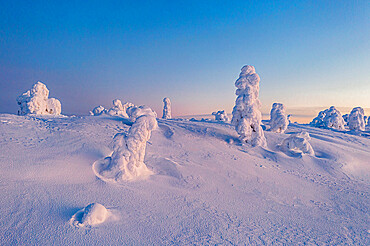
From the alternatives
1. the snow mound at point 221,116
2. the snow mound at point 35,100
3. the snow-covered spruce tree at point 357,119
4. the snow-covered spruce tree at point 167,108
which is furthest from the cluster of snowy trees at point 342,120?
the snow mound at point 35,100

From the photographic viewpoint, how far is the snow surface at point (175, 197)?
3859 mm

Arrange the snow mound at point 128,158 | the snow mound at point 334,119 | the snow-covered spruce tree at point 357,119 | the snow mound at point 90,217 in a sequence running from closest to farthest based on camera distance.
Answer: the snow mound at point 90,217 < the snow mound at point 128,158 < the snow-covered spruce tree at point 357,119 < the snow mound at point 334,119

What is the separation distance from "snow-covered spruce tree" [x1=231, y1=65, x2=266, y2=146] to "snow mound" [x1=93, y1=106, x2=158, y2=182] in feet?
27.9

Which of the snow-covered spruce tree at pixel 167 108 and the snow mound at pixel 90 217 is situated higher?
the snow-covered spruce tree at pixel 167 108

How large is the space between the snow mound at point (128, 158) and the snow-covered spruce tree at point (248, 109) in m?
8.49

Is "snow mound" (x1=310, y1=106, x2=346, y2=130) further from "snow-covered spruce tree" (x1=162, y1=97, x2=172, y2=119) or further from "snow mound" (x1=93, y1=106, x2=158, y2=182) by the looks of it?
"snow mound" (x1=93, y1=106, x2=158, y2=182)

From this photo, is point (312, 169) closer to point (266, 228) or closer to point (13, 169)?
point (266, 228)

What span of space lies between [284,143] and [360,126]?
33.6 meters

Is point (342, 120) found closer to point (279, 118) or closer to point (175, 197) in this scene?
point (279, 118)

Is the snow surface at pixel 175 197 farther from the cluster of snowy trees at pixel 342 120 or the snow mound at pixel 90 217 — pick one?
the cluster of snowy trees at pixel 342 120

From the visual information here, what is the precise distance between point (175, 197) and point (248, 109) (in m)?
9.92

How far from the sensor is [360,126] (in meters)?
34.3

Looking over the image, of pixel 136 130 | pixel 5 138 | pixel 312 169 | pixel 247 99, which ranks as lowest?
pixel 312 169

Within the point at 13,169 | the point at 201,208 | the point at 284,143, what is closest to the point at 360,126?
the point at 284,143
